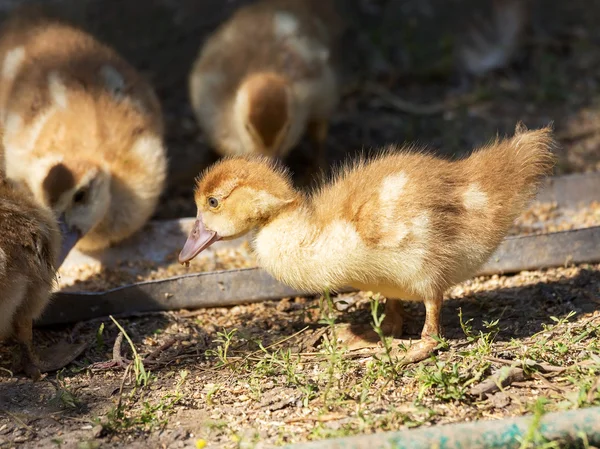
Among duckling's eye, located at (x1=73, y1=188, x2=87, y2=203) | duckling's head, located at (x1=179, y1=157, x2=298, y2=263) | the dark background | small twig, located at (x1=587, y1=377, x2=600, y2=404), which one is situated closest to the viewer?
small twig, located at (x1=587, y1=377, x2=600, y2=404)

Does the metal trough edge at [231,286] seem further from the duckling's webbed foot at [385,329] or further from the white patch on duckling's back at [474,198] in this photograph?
the white patch on duckling's back at [474,198]

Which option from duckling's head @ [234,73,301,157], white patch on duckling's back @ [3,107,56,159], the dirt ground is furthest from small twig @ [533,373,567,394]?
white patch on duckling's back @ [3,107,56,159]

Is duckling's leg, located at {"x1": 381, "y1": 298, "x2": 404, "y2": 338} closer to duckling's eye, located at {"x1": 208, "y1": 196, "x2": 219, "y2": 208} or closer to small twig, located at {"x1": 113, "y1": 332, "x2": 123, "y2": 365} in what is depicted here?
duckling's eye, located at {"x1": 208, "y1": 196, "x2": 219, "y2": 208}

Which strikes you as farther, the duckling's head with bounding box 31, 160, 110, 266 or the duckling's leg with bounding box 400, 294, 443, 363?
the duckling's head with bounding box 31, 160, 110, 266

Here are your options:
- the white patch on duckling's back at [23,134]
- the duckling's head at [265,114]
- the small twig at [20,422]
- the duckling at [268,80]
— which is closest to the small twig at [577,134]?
the duckling at [268,80]

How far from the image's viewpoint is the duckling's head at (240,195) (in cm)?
313

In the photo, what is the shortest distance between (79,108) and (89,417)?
2.06 m

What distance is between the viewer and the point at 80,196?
418cm

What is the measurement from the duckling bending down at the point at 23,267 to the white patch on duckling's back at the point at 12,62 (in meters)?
1.59

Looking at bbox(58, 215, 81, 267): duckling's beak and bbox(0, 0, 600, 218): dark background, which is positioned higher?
bbox(0, 0, 600, 218): dark background

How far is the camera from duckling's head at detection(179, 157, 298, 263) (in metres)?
3.13

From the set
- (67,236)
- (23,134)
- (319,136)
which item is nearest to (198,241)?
(67,236)

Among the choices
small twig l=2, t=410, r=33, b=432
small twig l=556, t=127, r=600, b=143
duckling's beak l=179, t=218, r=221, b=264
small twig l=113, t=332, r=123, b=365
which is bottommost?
small twig l=2, t=410, r=33, b=432

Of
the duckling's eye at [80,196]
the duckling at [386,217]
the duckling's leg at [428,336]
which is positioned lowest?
the duckling's leg at [428,336]
